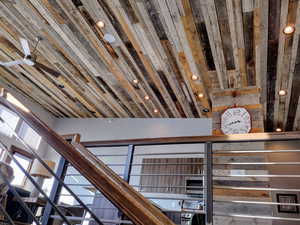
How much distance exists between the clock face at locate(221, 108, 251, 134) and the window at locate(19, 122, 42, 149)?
261 inches

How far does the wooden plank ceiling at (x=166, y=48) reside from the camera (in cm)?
343

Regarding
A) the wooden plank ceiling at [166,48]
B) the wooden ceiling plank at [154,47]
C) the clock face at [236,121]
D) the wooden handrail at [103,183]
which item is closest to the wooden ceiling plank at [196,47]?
the wooden plank ceiling at [166,48]

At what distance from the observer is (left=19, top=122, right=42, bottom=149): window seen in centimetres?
806

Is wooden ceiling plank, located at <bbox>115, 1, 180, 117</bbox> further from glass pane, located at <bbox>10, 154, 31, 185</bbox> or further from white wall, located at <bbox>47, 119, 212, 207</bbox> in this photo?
glass pane, located at <bbox>10, 154, 31, 185</bbox>

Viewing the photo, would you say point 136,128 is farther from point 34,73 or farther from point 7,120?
point 7,120

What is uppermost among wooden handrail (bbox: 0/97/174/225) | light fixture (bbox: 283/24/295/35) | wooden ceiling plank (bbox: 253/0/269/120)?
wooden ceiling plank (bbox: 253/0/269/120)

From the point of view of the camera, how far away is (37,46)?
5012 mm

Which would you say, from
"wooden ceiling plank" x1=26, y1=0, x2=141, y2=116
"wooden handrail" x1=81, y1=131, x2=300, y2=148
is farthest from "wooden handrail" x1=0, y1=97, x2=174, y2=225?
"wooden ceiling plank" x1=26, y1=0, x2=141, y2=116

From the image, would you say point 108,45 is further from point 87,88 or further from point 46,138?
point 46,138

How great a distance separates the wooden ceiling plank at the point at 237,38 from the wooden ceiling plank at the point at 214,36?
18cm

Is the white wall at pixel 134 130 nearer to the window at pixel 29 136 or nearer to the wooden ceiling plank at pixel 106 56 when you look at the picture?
the window at pixel 29 136

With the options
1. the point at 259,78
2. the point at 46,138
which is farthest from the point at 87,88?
the point at 46,138

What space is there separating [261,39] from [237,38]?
332 mm

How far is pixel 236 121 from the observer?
3.56 m
